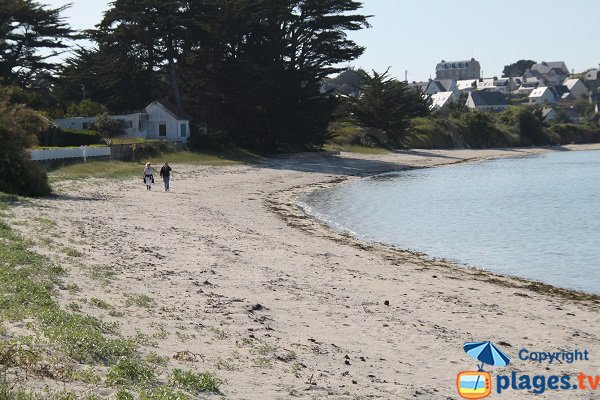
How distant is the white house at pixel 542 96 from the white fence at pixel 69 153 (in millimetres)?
157112

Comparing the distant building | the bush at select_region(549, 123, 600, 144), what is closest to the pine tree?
the bush at select_region(549, 123, 600, 144)

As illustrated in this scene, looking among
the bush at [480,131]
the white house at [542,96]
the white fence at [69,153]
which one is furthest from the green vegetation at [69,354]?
the white house at [542,96]

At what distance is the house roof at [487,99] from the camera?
168 meters

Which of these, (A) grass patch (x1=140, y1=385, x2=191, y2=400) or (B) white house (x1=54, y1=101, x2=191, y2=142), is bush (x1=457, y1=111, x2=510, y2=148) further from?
(A) grass patch (x1=140, y1=385, x2=191, y2=400)

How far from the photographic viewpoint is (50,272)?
14.2 m

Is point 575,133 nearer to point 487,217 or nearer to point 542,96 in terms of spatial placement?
point 542,96

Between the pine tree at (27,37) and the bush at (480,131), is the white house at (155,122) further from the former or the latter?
the bush at (480,131)

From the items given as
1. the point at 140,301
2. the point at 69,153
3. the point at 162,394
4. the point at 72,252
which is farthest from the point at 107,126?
the point at 162,394

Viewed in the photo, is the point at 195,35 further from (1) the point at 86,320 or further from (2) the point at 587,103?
(2) the point at 587,103

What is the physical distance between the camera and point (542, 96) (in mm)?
185875

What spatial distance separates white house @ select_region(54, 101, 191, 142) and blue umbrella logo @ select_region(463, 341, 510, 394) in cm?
4643

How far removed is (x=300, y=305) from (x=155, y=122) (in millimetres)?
45143

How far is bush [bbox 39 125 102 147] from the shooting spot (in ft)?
150

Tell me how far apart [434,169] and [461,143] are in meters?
34.6
